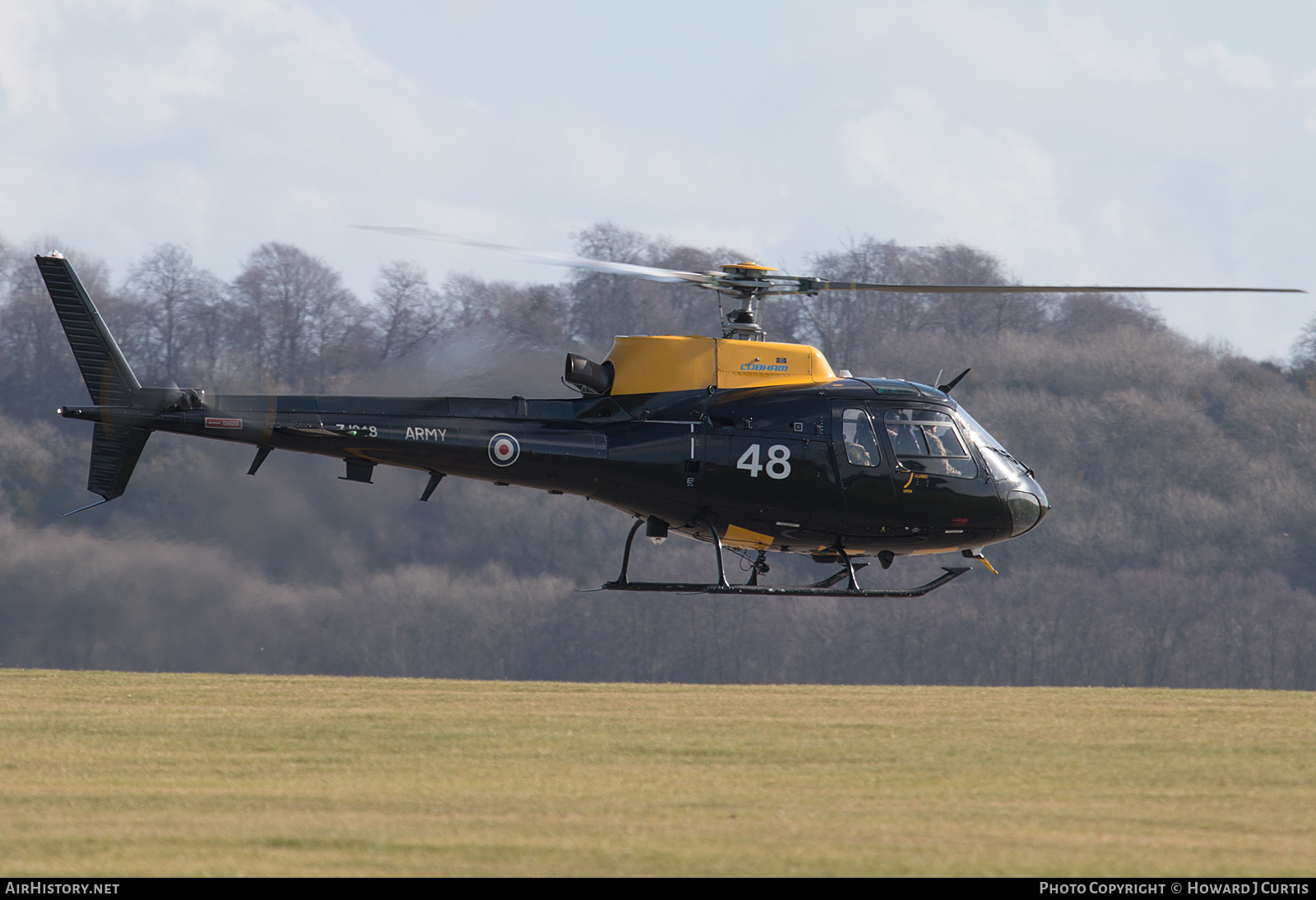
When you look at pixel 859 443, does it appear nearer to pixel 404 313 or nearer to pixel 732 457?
pixel 732 457

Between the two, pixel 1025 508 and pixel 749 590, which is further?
pixel 1025 508

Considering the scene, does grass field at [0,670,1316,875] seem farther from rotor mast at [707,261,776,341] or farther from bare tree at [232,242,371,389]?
bare tree at [232,242,371,389]

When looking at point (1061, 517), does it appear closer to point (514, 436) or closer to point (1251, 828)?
point (514, 436)

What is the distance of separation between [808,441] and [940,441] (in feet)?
5.11

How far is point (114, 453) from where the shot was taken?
1566cm

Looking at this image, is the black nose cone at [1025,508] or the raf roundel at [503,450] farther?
the black nose cone at [1025,508]

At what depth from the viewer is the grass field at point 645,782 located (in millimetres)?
8805

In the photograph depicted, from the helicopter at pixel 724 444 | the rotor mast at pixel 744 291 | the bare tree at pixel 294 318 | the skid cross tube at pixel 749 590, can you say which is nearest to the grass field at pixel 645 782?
the skid cross tube at pixel 749 590

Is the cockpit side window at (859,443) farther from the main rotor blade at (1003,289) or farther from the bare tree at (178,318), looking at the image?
the bare tree at (178,318)

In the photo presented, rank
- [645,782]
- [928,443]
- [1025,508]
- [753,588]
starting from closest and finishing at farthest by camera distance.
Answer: [645,782] < [753,588] < [928,443] < [1025,508]

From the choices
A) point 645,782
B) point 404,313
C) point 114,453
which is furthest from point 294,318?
point 645,782

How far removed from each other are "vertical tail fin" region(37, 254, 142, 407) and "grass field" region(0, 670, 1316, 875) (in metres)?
3.29

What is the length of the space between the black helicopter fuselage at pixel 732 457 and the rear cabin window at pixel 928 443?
0.07ft

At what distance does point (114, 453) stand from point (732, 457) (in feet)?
21.4
